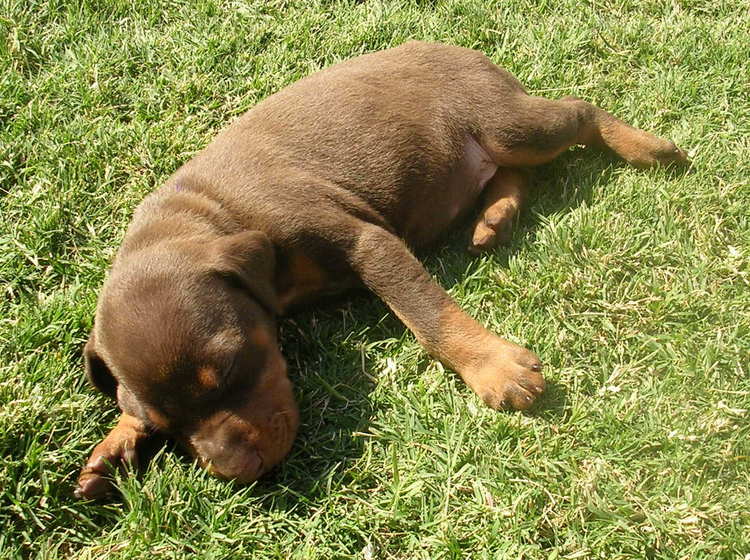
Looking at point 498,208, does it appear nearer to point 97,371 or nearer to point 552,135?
point 552,135

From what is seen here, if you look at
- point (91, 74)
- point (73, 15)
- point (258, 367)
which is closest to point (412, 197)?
point (258, 367)

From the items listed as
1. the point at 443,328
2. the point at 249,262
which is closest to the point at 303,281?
the point at 249,262

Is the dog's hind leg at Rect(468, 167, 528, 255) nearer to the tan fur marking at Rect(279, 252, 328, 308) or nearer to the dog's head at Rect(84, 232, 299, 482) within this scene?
the tan fur marking at Rect(279, 252, 328, 308)

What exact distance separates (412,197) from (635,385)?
168 cm

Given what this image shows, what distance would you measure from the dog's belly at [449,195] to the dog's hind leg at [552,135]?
3.6 inches

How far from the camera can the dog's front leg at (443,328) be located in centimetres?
385

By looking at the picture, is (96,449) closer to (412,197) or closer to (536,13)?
(412,197)

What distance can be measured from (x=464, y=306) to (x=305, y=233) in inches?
37.8

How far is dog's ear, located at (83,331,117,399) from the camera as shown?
386 cm

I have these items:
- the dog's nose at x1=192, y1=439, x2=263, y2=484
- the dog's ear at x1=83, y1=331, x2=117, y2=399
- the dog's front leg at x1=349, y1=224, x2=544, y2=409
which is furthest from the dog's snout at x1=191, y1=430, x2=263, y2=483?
the dog's front leg at x1=349, y1=224, x2=544, y2=409

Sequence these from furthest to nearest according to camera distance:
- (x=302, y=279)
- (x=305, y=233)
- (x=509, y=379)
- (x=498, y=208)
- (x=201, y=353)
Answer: (x=498, y=208)
(x=302, y=279)
(x=305, y=233)
(x=509, y=379)
(x=201, y=353)

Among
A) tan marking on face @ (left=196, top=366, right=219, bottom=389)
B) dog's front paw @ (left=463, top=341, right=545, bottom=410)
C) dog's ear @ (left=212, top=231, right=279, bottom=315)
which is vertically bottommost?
dog's front paw @ (left=463, top=341, right=545, bottom=410)

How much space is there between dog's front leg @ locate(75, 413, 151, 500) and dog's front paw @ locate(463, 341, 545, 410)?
1644 mm

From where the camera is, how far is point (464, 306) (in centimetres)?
444
